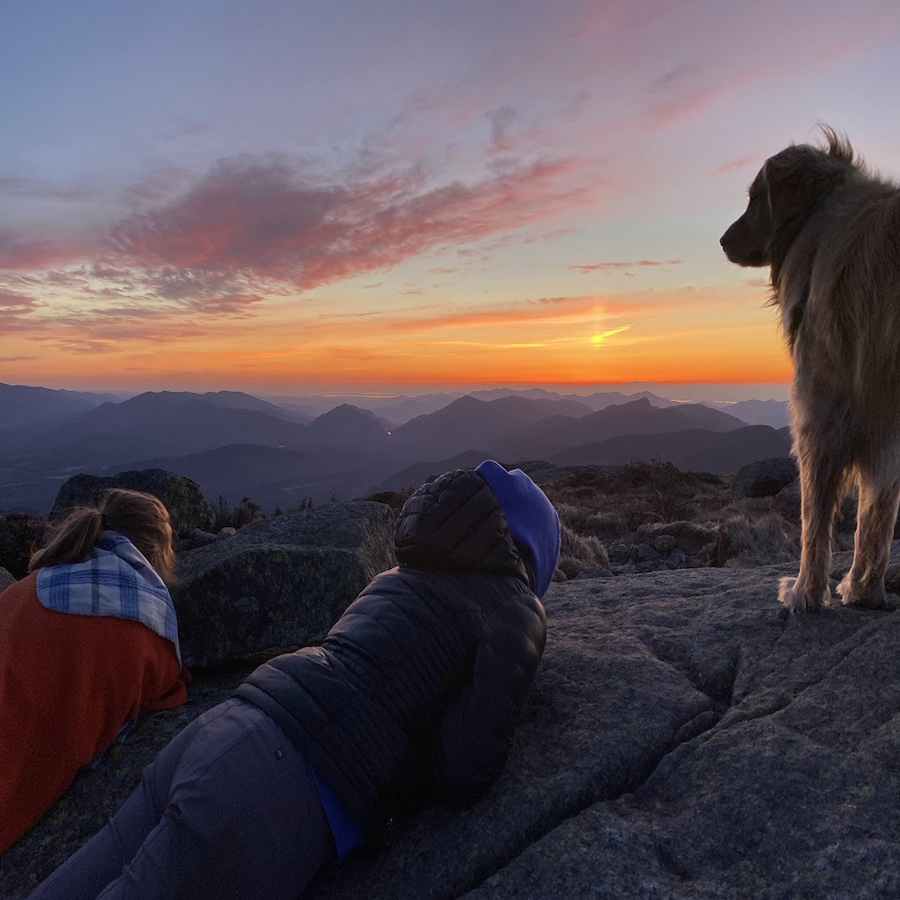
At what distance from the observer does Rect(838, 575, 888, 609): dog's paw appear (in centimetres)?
413

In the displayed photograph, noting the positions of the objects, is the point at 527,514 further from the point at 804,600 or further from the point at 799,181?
the point at 799,181

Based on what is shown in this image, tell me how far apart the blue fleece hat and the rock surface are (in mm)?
753

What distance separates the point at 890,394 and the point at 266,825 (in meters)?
3.91

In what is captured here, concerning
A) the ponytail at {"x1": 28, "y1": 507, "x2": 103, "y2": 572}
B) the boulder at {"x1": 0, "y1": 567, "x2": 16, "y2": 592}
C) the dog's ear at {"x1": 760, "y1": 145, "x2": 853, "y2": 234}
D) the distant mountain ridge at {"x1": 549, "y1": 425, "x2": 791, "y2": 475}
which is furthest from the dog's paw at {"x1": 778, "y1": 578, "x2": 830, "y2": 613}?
the distant mountain ridge at {"x1": 549, "y1": 425, "x2": 791, "y2": 475}

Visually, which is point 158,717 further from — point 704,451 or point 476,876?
point 704,451

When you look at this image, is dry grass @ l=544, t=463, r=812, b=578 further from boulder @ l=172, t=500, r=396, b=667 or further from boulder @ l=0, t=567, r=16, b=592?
boulder @ l=0, t=567, r=16, b=592

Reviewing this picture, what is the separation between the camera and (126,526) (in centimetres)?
477

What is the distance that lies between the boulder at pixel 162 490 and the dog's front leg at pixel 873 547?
1062 cm

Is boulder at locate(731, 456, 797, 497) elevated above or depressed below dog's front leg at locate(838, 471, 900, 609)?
below

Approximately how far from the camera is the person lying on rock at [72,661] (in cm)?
359

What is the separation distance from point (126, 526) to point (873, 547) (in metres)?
5.28

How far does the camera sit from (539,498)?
11.7ft

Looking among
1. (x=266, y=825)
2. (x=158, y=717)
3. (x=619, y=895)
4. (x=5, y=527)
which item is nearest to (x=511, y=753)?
(x=619, y=895)

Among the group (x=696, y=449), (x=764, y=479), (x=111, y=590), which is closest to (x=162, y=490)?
Result: (x=111, y=590)
